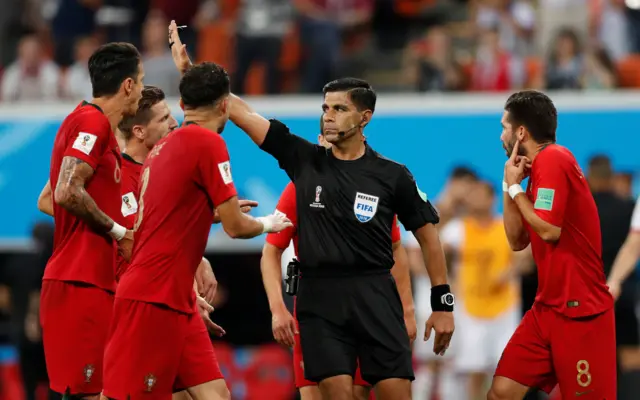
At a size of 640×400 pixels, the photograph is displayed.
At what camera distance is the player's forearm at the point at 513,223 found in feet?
26.6

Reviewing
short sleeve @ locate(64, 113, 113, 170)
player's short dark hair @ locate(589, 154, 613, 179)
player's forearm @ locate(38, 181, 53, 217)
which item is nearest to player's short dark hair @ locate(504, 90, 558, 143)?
short sleeve @ locate(64, 113, 113, 170)

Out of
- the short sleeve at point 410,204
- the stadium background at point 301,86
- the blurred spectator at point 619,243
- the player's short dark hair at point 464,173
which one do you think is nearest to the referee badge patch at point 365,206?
the short sleeve at point 410,204

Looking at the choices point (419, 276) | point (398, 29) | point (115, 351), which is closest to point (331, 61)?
point (398, 29)

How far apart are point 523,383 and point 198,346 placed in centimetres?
216

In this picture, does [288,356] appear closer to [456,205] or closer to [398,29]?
[456,205]

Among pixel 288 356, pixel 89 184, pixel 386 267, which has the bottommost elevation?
pixel 288 356

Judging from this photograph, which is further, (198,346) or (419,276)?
(419,276)

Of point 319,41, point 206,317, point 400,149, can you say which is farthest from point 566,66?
point 206,317

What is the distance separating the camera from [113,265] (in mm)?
7816

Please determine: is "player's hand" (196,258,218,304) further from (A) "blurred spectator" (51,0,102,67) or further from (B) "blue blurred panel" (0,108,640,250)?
(A) "blurred spectator" (51,0,102,67)

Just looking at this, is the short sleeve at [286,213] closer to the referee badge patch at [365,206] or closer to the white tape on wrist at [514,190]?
the referee badge patch at [365,206]

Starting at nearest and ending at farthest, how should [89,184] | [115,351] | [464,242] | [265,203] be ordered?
[115,351] < [89,184] < [464,242] < [265,203]

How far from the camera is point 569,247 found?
26.0 feet

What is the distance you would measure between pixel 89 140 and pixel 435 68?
7827 mm
